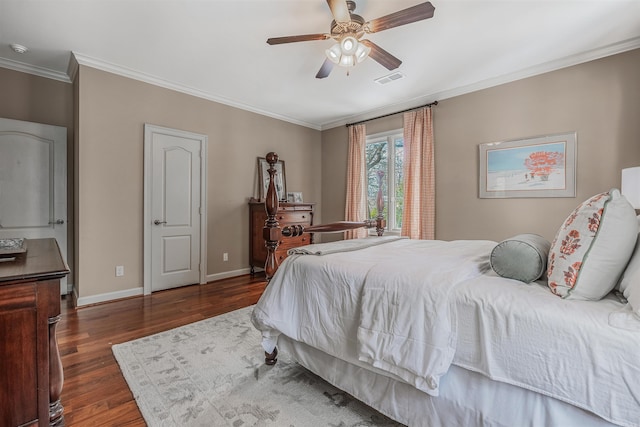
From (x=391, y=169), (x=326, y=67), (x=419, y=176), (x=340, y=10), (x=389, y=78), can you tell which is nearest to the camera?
(x=340, y=10)

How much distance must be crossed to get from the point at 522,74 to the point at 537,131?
696 mm

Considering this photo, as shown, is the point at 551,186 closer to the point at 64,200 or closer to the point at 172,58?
the point at 172,58

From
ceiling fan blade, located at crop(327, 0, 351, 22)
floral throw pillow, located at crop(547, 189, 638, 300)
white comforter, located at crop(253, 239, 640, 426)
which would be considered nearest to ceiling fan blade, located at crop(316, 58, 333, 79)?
ceiling fan blade, located at crop(327, 0, 351, 22)

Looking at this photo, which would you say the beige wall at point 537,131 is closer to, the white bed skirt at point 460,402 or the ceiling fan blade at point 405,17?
the ceiling fan blade at point 405,17

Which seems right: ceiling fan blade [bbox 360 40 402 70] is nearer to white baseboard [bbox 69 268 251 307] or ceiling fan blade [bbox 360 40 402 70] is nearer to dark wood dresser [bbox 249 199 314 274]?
dark wood dresser [bbox 249 199 314 274]

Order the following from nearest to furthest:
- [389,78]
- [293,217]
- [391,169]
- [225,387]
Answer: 1. [225,387]
2. [389,78]
3. [293,217]
4. [391,169]

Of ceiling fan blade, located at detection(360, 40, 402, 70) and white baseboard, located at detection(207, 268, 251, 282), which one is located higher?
ceiling fan blade, located at detection(360, 40, 402, 70)

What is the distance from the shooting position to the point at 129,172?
11.5ft

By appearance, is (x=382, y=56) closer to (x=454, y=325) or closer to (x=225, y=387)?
(x=454, y=325)

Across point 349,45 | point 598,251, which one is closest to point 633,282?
point 598,251

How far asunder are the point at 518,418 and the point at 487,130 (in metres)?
3.49

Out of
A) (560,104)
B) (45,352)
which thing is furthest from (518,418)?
(560,104)

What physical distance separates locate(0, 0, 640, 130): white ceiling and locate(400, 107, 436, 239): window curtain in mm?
412

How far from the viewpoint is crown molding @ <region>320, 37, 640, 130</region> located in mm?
2836
